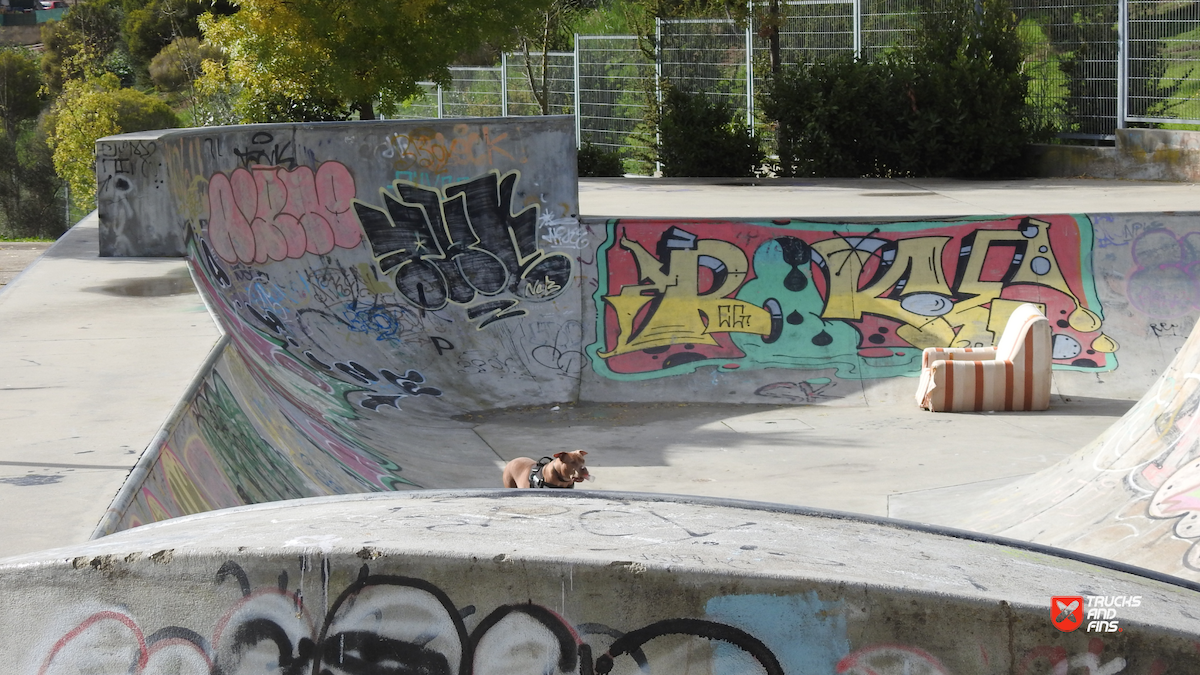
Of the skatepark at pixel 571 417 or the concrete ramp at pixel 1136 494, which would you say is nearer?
the skatepark at pixel 571 417

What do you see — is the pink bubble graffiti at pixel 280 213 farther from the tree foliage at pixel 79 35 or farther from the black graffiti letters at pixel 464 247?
the tree foliage at pixel 79 35

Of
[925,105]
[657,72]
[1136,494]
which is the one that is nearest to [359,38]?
[657,72]

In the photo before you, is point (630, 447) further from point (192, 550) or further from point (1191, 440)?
point (192, 550)

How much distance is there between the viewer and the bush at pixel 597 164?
803 inches

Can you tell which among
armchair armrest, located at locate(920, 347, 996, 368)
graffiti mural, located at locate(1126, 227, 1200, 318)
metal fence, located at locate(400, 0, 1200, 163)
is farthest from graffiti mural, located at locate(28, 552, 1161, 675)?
metal fence, located at locate(400, 0, 1200, 163)

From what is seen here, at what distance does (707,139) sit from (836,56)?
2530 mm

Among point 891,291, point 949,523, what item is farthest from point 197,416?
point 891,291

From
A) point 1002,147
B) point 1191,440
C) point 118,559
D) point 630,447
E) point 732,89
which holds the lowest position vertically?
point 630,447

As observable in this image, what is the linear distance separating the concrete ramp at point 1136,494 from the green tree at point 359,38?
12310 millimetres

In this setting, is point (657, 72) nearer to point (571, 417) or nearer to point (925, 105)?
point (925, 105)

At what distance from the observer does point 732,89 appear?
64.1ft

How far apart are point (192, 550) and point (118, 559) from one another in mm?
198

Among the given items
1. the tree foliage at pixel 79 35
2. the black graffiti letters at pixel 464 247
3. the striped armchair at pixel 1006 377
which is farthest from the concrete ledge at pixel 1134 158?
the tree foliage at pixel 79 35

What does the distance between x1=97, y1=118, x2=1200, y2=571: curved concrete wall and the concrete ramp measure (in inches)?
170
